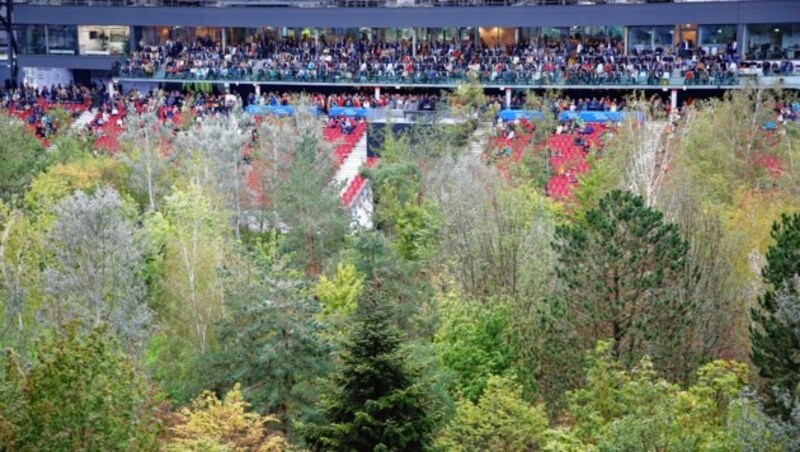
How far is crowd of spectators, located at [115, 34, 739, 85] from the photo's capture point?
6450cm

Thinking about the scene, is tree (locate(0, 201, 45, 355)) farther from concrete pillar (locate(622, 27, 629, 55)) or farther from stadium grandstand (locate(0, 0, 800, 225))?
concrete pillar (locate(622, 27, 629, 55))

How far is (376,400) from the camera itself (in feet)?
68.8

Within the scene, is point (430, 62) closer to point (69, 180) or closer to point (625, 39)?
point (625, 39)

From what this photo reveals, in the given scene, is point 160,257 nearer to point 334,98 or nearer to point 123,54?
point 334,98

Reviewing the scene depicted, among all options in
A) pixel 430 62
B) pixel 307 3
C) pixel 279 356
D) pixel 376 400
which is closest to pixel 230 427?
pixel 279 356

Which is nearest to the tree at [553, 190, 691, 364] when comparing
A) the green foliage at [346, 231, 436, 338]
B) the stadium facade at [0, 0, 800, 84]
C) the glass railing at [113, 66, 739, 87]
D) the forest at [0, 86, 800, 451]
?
the forest at [0, 86, 800, 451]

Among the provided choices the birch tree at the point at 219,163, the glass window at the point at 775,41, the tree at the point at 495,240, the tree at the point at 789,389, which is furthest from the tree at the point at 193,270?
the glass window at the point at 775,41

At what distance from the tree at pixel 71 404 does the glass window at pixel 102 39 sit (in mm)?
59964

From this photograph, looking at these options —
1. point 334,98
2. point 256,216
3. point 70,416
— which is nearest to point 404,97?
point 334,98

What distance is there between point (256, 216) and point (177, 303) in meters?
12.9

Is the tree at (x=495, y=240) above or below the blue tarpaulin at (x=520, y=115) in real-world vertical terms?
below

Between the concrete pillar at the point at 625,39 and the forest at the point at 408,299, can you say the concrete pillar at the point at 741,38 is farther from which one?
the forest at the point at 408,299

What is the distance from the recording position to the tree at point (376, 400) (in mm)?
20781

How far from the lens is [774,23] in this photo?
217 ft
